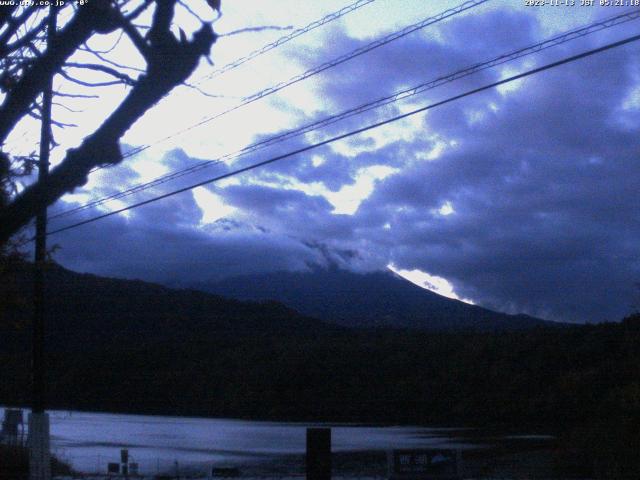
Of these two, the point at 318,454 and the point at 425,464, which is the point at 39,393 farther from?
the point at 425,464

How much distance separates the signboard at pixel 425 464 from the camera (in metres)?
11.1

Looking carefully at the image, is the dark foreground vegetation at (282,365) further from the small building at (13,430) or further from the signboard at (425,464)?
the signboard at (425,464)

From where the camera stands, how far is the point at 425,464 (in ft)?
36.5

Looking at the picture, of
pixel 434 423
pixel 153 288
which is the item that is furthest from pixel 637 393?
pixel 153 288

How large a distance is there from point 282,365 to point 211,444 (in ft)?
82.1

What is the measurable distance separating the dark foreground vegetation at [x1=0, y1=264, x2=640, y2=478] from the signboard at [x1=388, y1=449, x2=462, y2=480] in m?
32.1

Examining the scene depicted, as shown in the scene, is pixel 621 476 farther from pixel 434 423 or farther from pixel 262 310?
pixel 262 310

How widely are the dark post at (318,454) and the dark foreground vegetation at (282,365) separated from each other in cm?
3354

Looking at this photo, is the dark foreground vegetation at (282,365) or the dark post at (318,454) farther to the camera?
the dark foreground vegetation at (282,365)

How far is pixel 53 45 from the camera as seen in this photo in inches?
190

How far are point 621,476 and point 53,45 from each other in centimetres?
1593

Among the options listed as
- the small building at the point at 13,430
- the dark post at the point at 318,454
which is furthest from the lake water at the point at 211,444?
the dark post at the point at 318,454

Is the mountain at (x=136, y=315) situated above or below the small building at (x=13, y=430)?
above

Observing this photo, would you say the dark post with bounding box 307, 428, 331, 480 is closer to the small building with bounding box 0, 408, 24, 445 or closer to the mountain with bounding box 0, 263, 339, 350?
the small building with bounding box 0, 408, 24, 445
